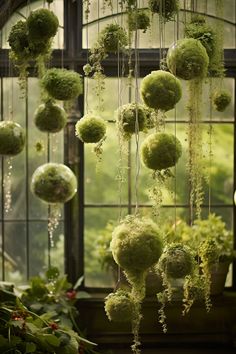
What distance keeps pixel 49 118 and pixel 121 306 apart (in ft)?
2.29

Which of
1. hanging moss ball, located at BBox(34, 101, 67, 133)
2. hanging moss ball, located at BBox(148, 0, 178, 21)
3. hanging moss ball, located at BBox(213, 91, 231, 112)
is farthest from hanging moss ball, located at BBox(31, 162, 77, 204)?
hanging moss ball, located at BBox(213, 91, 231, 112)

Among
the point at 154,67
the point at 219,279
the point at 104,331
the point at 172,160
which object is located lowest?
the point at 104,331

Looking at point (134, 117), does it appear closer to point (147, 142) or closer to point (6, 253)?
point (147, 142)

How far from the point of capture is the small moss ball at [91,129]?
272 centimetres

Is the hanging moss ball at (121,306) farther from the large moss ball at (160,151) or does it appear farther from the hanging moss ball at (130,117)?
the hanging moss ball at (130,117)

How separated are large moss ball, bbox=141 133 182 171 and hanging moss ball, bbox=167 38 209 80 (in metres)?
0.22

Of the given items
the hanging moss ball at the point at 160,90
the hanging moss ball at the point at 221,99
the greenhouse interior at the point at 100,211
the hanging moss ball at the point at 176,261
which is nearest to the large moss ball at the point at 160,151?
the hanging moss ball at the point at 160,90

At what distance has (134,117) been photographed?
2602 mm

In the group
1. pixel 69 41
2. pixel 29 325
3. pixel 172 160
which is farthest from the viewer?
pixel 69 41

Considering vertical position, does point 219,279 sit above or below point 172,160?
below

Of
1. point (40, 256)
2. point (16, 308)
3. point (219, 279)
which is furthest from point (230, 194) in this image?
point (16, 308)

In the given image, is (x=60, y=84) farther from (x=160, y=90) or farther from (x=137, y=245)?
(x=137, y=245)

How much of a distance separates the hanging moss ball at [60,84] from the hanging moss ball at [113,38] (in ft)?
0.84

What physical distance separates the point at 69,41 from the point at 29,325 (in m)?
2.06
